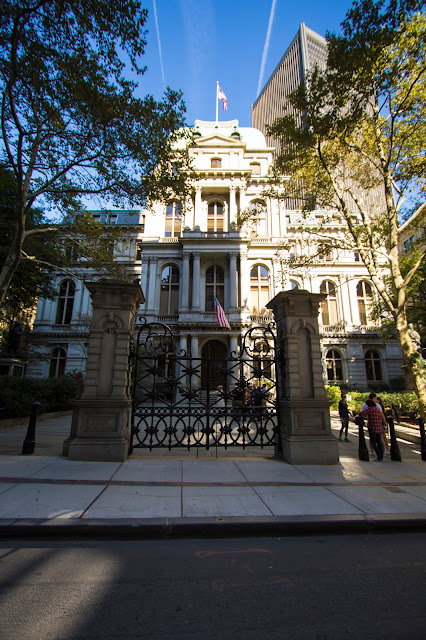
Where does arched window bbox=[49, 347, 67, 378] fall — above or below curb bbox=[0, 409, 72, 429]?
above

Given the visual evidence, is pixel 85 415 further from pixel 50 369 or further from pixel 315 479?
pixel 50 369

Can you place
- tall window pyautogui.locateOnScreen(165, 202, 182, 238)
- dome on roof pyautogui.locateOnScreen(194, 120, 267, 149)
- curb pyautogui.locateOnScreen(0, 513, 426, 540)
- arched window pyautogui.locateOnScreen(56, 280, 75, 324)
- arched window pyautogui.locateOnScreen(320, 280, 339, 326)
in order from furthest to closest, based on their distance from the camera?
dome on roof pyautogui.locateOnScreen(194, 120, 267, 149) < arched window pyautogui.locateOnScreen(56, 280, 75, 324) < tall window pyautogui.locateOnScreen(165, 202, 182, 238) < arched window pyautogui.locateOnScreen(320, 280, 339, 326) < curb pyautogui.locateOnScreen(0, 513, 426, 540)

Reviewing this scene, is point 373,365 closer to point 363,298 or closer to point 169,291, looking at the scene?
point 363,298

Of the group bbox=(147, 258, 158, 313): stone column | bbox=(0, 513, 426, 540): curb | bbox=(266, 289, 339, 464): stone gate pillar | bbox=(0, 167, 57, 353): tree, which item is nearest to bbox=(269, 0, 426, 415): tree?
bbox=(266, 289, 339, 464): stone gate pillar

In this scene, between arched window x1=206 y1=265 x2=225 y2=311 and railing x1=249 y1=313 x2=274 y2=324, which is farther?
arched window x1=206 y1=265 x2=225 y2=311

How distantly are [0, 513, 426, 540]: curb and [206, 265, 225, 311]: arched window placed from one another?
26668 millimetres

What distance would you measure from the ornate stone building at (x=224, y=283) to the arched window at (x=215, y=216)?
113 mm

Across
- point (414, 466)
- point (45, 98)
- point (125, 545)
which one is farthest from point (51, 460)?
point (45, 98)

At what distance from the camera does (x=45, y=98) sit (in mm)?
11148

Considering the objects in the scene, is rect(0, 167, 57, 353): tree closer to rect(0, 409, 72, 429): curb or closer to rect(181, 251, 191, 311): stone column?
rect(0, 409, 72, 429): curb

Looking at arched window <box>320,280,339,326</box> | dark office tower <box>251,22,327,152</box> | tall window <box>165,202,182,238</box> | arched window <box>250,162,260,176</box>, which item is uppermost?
dark office tower <box>251,22,327,152</box>

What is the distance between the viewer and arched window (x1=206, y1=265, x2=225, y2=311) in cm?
3112

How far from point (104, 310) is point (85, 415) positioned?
2427mm

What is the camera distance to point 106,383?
7090 millimetres
